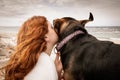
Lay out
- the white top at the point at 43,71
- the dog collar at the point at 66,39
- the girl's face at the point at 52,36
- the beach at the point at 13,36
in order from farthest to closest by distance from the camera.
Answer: the beach at the point at 13,36
the dog collar at the point at 66,39
the girl's face at the point at 52,36
the white top at the point at 43,71

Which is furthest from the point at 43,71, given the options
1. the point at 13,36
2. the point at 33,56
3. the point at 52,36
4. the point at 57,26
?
the point at 13,36

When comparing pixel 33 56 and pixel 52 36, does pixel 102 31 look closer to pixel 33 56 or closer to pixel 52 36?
pixel 52 36

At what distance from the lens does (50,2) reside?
9.48 ft

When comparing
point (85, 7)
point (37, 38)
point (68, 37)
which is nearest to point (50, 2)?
point (85, 7)

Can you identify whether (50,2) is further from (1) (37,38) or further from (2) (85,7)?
(1) (37,38)

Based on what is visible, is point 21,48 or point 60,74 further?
point 60,74

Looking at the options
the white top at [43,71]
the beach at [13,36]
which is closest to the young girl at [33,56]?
the white top at [43,71]

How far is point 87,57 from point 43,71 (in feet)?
1.11

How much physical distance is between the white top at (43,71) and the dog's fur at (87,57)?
0.18 meters

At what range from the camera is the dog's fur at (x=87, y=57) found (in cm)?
161

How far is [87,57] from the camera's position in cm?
171

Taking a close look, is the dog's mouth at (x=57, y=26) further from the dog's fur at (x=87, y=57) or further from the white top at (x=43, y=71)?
the white top at (x=43, y=71)

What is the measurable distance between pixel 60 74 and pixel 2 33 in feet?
4.35

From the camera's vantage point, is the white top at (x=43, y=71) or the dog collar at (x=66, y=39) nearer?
the white top at (x=43, y=71)
